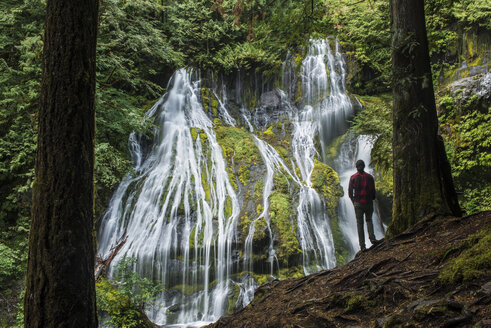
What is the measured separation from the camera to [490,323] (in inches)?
72.0

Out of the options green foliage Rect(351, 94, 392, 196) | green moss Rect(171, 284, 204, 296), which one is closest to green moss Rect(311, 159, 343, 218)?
green foliage Rect(351, 94, 392, 196)

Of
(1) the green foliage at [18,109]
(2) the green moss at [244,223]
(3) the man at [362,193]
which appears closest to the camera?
(3) the man at [362,193]

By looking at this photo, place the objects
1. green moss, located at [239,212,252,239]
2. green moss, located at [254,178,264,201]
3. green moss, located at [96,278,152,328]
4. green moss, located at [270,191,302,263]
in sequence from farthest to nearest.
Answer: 1. green moss, located at [254,178,264,201]
2. green moss, located at [239,212,252,239]
3. green moss, located at [270,191,302,263]
4. green moss, located at [96,278,152,328]

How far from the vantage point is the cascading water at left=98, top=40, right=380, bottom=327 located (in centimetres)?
938

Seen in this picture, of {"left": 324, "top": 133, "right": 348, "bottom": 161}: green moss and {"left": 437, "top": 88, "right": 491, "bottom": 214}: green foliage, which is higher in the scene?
{"left": 324, "top": 133, "right": 348, "bottom": 161}: green moss

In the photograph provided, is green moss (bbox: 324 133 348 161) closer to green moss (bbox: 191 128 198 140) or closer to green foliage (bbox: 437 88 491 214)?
green foliage (bbox: 437 88 491 214)

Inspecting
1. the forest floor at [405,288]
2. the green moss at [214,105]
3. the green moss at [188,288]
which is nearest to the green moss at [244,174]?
the green moss at [188,288]

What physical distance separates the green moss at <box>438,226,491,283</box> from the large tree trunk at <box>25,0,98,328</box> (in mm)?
3206

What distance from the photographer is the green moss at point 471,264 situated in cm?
247

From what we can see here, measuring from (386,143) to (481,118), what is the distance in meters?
3.16

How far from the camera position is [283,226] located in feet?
33.2

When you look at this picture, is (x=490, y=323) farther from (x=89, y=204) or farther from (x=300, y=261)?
(x=300, y=261)

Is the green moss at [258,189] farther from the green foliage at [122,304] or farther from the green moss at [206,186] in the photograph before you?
the green foliage at [122,304]

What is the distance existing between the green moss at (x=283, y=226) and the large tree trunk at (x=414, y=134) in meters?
5.07
